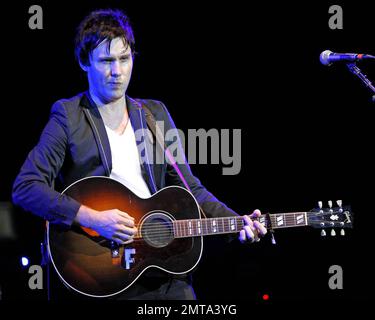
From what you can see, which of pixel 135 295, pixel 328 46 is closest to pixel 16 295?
pixel 135 295

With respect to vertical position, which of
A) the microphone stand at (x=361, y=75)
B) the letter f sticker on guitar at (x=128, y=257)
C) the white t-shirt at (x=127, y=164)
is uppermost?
the microphone stand at (x=361, y=75)

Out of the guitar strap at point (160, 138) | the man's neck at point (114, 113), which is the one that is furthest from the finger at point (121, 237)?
the man's neck at point (114, 113)

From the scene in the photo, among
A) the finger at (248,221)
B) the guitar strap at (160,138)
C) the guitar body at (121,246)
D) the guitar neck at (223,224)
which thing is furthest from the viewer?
the guitar strap at (160,138)

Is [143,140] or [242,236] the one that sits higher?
[143,140]

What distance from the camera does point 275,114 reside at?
185 inches

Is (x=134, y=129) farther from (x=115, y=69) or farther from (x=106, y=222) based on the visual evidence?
(x=106, y=222)

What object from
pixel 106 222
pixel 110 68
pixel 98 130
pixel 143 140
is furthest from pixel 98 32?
pixel 106 222

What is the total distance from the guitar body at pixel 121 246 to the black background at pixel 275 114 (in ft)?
3.89

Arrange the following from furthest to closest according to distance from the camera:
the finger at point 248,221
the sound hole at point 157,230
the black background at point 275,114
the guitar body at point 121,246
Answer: the black background at point 275,114, the finger at point 248,221, the sound hole at point 157,230, the guitar body at point 121,246

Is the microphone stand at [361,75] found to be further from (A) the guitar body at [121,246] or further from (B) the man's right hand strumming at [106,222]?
(B) the man's right hand strumming at [106,222]

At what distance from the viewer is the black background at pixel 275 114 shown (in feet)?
14.7

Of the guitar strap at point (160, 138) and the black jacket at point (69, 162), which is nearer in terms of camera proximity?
the black jacket at point (69, 162)

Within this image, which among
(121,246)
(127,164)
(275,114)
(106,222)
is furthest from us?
(275,114)

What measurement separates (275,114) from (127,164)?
182 centimetres
